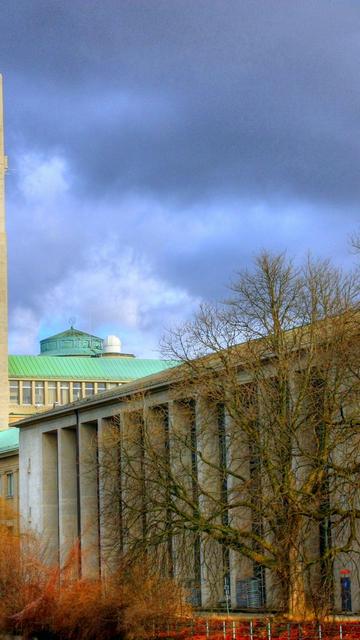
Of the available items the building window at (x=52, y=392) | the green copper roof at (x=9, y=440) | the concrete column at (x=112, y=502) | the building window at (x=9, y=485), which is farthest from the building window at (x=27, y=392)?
the concrete column at (x=112, y=502)

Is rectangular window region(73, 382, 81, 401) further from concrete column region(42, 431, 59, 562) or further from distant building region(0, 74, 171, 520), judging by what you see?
concrete column region(42, 431, 59, 562)

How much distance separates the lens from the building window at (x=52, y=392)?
161 m

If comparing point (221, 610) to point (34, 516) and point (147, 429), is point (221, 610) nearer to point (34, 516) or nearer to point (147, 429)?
point (147, 429)

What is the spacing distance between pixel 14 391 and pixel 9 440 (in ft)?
121

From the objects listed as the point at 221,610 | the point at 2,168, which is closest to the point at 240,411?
the point at 221,610

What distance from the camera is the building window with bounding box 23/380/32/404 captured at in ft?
522

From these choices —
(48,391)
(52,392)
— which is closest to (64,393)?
(52,392)

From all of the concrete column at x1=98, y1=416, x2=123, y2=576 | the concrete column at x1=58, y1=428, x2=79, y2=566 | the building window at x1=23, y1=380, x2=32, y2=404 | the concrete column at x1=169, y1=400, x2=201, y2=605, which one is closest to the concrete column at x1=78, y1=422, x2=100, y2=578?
the concrete column at x1=58, y1=428, x2=79, y2=566

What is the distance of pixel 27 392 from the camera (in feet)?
524

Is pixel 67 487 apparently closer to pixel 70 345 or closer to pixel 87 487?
pixel 87 487

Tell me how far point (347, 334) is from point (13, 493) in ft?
237

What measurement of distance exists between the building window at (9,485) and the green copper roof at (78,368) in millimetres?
41628

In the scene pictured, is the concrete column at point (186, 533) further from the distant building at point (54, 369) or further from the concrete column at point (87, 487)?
the distant building at point (54, 369)

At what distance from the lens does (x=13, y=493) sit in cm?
11569
